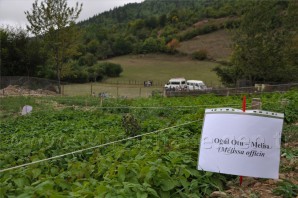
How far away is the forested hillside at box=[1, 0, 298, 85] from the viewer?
26.3 metres

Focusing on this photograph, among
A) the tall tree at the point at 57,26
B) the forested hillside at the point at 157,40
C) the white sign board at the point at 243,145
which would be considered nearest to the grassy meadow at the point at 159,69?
the forested hillside at the point at 157,40

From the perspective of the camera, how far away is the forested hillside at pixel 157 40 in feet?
86.3

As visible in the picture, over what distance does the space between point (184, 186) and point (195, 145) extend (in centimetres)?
139

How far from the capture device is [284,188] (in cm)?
356

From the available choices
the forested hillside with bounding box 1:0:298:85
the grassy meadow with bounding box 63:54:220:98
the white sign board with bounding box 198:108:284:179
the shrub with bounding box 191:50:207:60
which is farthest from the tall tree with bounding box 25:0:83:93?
the shrub with bounding box 191:50:207:60

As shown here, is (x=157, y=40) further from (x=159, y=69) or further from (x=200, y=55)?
(x=159, y=69)

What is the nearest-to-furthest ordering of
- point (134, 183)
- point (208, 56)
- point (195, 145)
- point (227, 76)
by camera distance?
point (134, 183)
point (195, 145)
point (227, 76)
point (208, 56)

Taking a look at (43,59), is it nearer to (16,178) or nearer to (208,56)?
(16,178)

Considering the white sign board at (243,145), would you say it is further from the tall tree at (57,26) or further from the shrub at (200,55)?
the shrub at (200,55)

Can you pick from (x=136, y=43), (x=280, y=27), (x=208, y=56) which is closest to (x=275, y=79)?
(x=280, y=27)

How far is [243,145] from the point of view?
369cm

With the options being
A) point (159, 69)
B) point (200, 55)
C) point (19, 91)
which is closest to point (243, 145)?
point (19, 91)

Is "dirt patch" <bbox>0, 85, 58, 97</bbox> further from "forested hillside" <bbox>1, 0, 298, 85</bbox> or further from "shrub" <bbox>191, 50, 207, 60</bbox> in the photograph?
"shrub" <bbox>191, 50, 207, 60</bbox>

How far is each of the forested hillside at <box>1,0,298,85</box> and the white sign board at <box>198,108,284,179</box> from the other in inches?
911
